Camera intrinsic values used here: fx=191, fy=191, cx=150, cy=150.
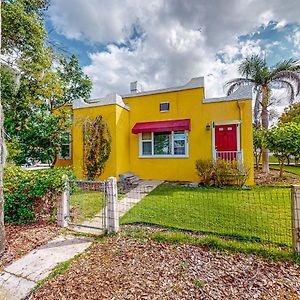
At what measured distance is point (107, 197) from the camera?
4.34 m

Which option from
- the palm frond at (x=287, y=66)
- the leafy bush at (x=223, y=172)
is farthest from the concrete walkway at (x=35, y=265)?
the palm frond at (x=287, y=66)

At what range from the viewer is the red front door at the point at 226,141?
1039 centimetres

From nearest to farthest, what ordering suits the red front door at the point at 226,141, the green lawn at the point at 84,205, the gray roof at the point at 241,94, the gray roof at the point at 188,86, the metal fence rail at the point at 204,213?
the metal fence rail at the point at 204,213, the green lawn at the point at 84,205, the gray roof at the point at 241,94, the red front door at the point at 226,141, the gray roof at the point at 188,86

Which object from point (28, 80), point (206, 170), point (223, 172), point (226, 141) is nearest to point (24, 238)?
point (206, 170)

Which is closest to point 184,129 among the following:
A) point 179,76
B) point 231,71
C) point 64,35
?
point 179,76

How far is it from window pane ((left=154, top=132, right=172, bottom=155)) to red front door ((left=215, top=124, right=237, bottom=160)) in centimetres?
278

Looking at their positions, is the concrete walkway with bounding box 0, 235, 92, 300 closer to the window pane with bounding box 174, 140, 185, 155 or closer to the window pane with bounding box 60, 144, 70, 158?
the window pane with bounding box 174, 140, 185, 155

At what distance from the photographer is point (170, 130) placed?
10984mm

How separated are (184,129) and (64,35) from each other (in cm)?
756

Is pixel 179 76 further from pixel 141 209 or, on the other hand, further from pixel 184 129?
pixel 141 209

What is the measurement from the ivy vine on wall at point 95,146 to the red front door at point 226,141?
20.4 feet

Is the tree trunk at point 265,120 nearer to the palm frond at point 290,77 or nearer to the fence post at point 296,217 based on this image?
the palm frond at point 290,77

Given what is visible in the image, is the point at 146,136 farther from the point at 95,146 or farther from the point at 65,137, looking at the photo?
the point at 65,137

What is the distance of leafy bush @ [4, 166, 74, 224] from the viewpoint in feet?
15.5
